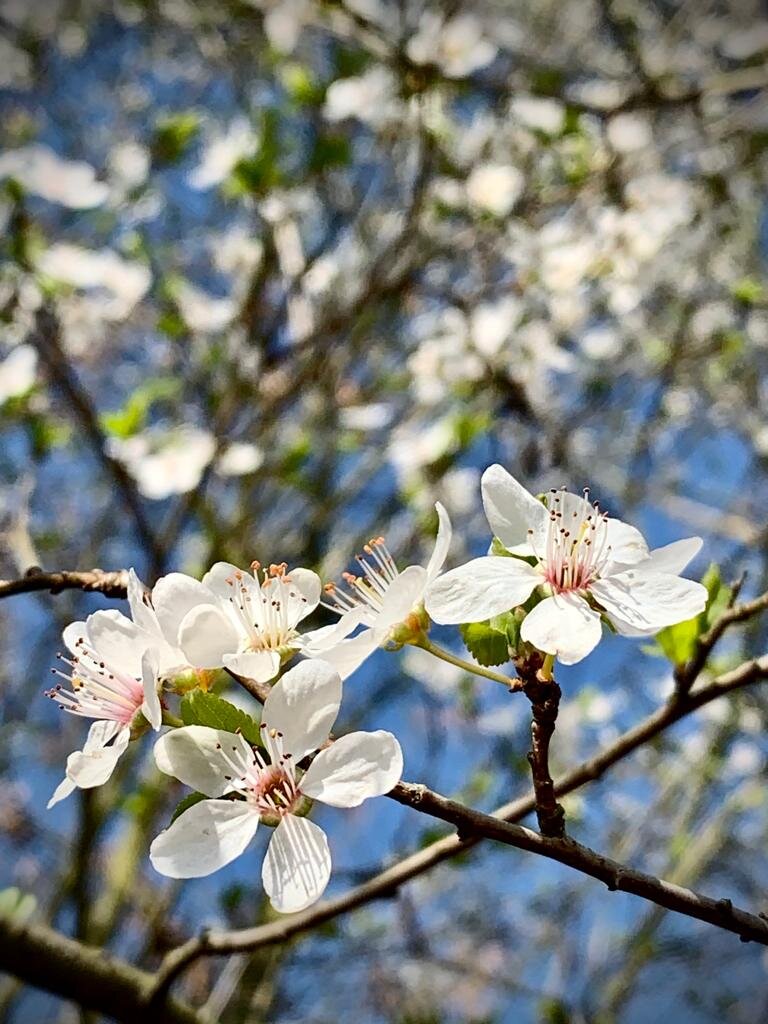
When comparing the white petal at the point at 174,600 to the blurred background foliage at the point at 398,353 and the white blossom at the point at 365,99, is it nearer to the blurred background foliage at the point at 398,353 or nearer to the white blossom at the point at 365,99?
the blurred background foliage at the point at 398,353

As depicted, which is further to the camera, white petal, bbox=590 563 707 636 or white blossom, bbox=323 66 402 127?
white blossom, bbox=323 66 402 127

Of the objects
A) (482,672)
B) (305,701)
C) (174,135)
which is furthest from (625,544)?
(174,135)

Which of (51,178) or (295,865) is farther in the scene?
(51,178)

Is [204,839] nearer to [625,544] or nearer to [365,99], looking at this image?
[625,544]

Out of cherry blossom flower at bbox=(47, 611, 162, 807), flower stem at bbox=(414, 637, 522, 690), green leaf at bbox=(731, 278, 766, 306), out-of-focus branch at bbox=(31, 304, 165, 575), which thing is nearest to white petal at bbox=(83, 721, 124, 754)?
cherry blossom flower at bbox=(47, 611, 162, 807)

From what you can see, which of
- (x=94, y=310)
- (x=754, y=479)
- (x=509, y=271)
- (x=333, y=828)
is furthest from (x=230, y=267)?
(x=333, y=828)

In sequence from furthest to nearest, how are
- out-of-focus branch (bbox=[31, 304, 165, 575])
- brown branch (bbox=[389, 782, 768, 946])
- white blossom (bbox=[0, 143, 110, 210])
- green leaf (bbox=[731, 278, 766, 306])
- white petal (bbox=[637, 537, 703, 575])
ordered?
1. green leaf (bbox=[731, 278, 766, 306])
2. white blossom (bbox=[0, 143, 110, 210])
3. out-of-focus branch (bbox=[31, 304, 165, 575])
4. white petal (bbox=[637, 537, 703, 575])
5. brown branch (bbox=[389, 782, 768, 946])

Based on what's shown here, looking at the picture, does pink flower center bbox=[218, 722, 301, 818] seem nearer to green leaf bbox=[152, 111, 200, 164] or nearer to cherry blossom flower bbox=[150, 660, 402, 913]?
cherry blossom flower bbox=[150, 660, 402, 913]
